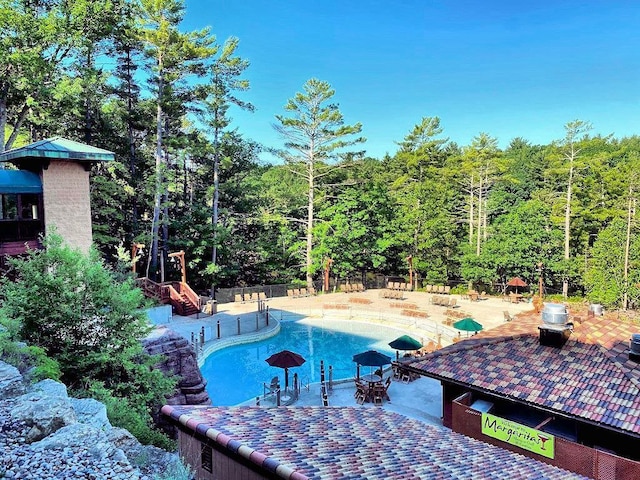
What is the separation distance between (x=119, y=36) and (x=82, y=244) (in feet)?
41.6

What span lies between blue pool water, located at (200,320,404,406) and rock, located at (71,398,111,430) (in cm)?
804

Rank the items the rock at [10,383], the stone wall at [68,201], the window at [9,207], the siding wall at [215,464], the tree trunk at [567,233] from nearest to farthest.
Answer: the siding wall at [215,464]
the rock at [10,383]
the window at [9,207]
the stone wall at [68,201]
the tree trunk at [567,233]

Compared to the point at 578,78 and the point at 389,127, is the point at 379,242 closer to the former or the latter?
the point at 389,127

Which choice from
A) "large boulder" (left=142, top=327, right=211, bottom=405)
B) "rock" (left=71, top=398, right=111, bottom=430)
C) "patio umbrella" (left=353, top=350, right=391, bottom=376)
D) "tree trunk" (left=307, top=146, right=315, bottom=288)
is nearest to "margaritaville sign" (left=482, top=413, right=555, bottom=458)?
"patio umbrella" (left=353, top=350, right=391, bottom=376)

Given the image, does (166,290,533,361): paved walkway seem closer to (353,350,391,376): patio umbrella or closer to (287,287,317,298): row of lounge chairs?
(287,287,317,298): row of lounge chairs

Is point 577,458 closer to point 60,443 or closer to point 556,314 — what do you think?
point 556,314

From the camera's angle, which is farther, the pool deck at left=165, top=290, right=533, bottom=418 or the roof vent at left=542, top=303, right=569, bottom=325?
the pool deck at left=165, top=290, right=533, bottom=418

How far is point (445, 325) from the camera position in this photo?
66.2 ft

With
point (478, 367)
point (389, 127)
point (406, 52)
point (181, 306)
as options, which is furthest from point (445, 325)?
point (389, 127)

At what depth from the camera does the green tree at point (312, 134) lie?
2894cm

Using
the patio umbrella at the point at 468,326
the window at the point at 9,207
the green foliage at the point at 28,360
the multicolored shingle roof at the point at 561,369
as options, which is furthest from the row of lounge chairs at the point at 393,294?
the green foliage at the point at 28,360

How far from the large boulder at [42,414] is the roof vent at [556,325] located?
9.70 m

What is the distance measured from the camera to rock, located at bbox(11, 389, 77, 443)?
4504mm

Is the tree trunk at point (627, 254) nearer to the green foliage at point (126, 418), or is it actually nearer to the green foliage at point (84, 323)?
the green foliage at point (84, 323)
